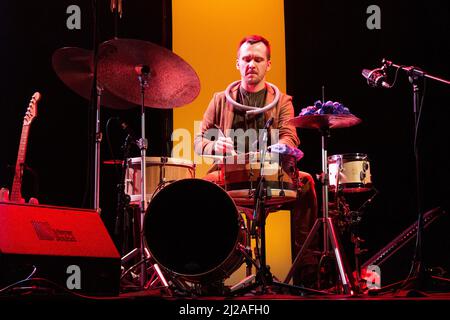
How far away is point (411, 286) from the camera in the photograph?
343 centimetres

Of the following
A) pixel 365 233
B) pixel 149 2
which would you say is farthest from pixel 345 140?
pixel 149 2

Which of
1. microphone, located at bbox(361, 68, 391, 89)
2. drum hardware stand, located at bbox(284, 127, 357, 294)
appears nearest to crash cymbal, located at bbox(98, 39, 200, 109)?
drum hardware stand, located at bbox(284, 127, 357, 294)

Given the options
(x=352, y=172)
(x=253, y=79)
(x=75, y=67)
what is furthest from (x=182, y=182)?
(x=352, y=172)

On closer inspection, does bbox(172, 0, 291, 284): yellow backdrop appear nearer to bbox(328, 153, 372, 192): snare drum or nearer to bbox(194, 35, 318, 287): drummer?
bbox(194, 35, 318, 287): drummer

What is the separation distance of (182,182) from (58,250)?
913mm

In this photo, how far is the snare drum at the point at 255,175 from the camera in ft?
12.5

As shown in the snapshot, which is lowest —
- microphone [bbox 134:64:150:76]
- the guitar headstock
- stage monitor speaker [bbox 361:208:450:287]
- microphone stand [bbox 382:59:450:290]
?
stage monitor speaker [bbox 361:208:450:287]

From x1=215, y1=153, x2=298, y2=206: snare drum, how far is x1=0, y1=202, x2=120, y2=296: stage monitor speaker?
1.01 meters

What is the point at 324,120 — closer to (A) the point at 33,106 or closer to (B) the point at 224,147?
(B) the point at 224,147

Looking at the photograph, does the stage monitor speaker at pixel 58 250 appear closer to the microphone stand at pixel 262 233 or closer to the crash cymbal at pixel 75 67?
the microphone stand at pixel 262 233

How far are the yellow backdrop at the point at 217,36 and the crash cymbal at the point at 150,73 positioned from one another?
4.16 feet

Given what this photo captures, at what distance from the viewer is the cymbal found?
3.90m

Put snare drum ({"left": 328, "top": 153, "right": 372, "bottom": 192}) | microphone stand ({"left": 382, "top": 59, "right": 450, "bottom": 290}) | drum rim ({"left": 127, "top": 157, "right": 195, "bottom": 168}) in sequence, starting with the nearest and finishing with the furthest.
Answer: microphone stand ({"left": 382, "top": 59, "right": 450, "bottom": 290}) → drum rim ({"left": 127, "top": 157, "right": 195, "bottom": 168}) → snare drum ({"left": 328, "top": 153, "right": 372, "bottom": 192})

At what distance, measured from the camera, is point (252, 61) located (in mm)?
4785
